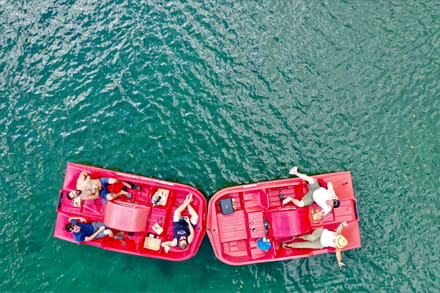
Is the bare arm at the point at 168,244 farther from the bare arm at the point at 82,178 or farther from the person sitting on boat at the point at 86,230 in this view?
the bare arm at the point at 82,178

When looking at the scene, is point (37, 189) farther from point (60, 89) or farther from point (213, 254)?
point (213, 254)

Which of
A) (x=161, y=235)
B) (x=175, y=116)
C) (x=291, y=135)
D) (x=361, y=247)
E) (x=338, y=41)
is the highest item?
(x=338, y=41)

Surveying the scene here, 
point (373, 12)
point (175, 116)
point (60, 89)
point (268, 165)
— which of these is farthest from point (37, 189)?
point (373, 12)

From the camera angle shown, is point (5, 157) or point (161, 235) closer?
point (161, 235)

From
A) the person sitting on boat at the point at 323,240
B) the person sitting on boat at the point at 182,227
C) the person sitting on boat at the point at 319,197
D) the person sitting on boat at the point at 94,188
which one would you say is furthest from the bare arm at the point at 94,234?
the person sitting on boat at the point at 319,197

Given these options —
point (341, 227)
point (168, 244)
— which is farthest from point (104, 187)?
point (341, 227)

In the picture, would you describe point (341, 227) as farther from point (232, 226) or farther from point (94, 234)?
point (94, 234)

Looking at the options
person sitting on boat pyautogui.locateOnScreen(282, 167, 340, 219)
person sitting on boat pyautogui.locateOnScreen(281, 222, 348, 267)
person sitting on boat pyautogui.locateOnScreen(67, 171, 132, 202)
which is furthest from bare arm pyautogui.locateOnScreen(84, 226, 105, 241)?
person sitting on boat pyautogui.locateOnScreen(282, 167, 340, 219)
